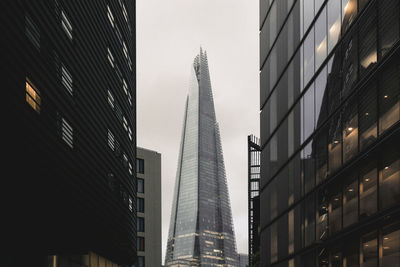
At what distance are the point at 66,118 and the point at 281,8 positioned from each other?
13963 millimetres

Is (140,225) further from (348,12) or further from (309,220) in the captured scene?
(348,12)

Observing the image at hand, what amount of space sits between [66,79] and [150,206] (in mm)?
55373

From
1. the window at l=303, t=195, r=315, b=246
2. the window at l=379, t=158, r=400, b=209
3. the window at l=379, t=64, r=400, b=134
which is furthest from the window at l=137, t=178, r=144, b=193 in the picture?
the window at l=379, t=64, r=400, b=134

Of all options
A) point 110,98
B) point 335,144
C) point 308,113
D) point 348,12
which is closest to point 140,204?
point 110,98

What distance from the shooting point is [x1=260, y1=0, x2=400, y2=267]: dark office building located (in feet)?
51.9

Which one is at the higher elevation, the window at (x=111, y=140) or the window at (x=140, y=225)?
the window at (x=111, y=140)

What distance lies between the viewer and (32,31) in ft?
64.3

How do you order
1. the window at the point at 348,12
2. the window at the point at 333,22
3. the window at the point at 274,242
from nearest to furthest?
the window at the point at 348,12 < the window at the point at 333,22 < the window at the point at 274,242

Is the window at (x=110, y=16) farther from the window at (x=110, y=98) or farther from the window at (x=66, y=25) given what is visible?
the window at (x=66, y=25)

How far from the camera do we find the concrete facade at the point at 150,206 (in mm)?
75062

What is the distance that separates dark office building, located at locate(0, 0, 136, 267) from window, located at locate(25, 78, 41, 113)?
4 cm

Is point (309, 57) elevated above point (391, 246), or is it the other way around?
point (309, 57)

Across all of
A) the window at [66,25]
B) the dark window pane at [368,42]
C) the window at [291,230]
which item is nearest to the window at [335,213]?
the dark window pane at [368,42]

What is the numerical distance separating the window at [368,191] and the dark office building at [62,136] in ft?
37.5
